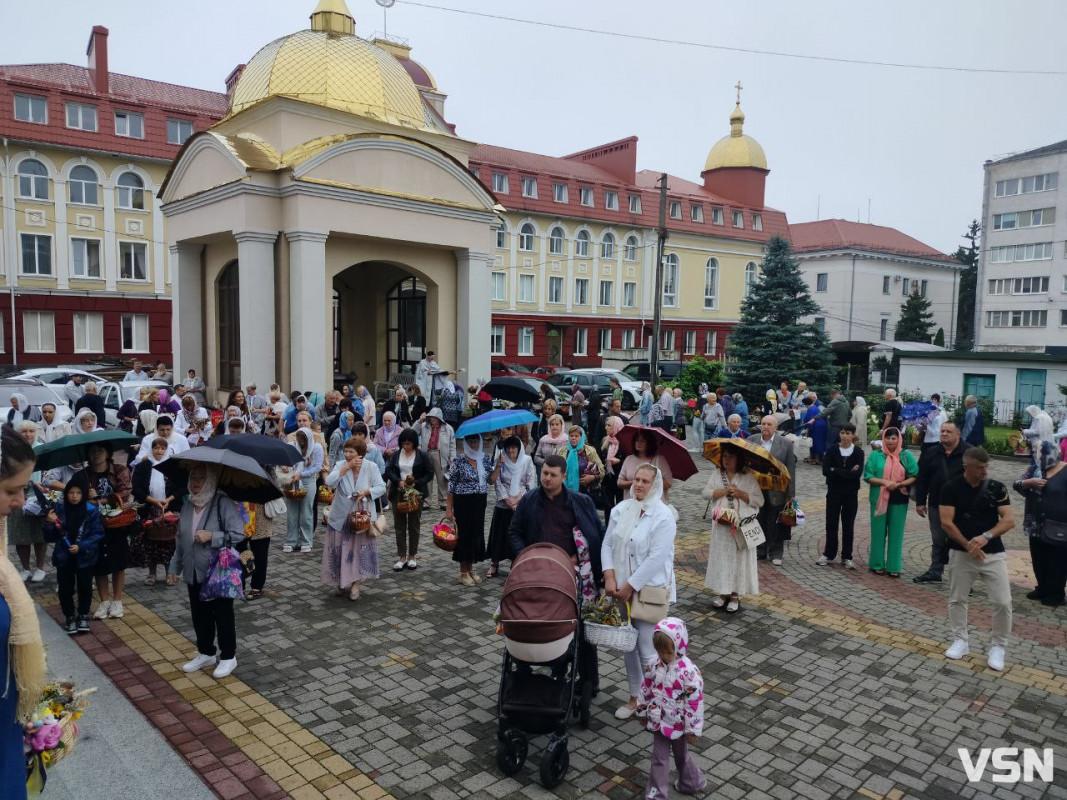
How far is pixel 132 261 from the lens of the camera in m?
33.9

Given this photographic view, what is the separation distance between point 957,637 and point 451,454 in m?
7.79

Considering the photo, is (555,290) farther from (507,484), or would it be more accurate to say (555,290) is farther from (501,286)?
(507,484)

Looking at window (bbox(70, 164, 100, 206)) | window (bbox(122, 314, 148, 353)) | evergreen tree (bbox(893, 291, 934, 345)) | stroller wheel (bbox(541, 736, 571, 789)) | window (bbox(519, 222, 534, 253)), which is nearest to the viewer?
stroller wheel (bbox(541, 736, 571, 789))

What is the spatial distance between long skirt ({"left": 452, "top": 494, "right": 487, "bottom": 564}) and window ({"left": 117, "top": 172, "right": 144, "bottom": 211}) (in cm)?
3216

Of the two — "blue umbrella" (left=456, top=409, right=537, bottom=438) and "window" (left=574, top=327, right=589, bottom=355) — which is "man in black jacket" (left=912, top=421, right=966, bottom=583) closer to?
"blue umbrella" (left=456, top=409, right=537, bottom=438)

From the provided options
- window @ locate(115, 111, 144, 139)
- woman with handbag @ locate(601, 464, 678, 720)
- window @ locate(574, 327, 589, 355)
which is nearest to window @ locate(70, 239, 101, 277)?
window @ locate(115, 111, 144, 139)

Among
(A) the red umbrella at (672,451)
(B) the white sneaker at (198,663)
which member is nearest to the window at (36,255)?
(B) the white sneaker at (198,663)

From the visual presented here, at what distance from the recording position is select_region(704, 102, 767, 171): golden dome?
50688mm

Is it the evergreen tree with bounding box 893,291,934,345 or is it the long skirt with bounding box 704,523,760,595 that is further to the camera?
the evergreen tree with bounding box 893,291,934,345

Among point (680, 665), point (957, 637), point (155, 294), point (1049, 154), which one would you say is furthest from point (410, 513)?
point (1049, 154)

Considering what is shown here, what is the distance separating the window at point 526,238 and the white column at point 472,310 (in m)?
21.2

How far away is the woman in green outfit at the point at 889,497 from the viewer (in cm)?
934

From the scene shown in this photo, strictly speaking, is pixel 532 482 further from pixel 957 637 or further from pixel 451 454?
pixel 957 637

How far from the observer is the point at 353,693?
600 cm
